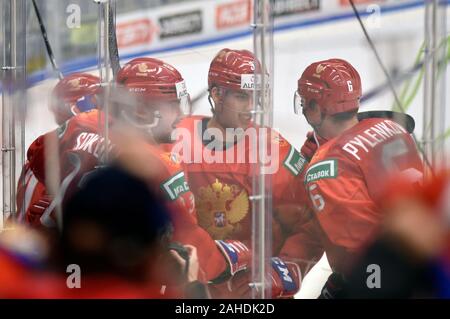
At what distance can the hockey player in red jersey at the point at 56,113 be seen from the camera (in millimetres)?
4492

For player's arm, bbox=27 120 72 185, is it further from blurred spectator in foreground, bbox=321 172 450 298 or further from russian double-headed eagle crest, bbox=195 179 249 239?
Result: blurred spectator in foreground, bbox=321 172 450 298

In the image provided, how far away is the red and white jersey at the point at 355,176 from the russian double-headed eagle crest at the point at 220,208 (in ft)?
0.93

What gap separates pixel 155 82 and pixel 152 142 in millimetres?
240

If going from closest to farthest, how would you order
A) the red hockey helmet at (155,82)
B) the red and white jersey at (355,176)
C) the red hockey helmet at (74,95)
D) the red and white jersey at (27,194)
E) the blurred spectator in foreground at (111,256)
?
1. the blurred spectator in foreground at (111,256)
2. the red and white jersey at (355,176)
3. the red hockey helmet at (155,82)
4. the red hockey helmet at (74,95)
5. the red and white jersey at (27,194)

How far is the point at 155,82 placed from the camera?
14.2 feet

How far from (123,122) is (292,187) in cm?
73

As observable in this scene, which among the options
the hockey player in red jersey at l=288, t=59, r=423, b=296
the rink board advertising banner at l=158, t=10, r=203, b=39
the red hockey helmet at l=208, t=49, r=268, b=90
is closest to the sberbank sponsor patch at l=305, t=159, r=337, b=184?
the hockey player in red jersey at l=288, t=59, r=423, b=296

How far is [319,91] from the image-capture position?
4.17m

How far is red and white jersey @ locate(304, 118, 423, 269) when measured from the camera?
4.02 meters

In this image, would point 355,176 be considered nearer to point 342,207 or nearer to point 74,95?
point 342,207

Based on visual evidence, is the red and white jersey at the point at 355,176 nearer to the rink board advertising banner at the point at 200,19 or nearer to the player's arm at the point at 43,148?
the rink board advertising banner at the point at 200,19

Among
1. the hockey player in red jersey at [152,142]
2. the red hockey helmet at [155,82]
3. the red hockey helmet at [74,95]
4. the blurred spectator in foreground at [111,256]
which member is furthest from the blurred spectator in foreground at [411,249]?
the red hockey helmet at [74,95]
